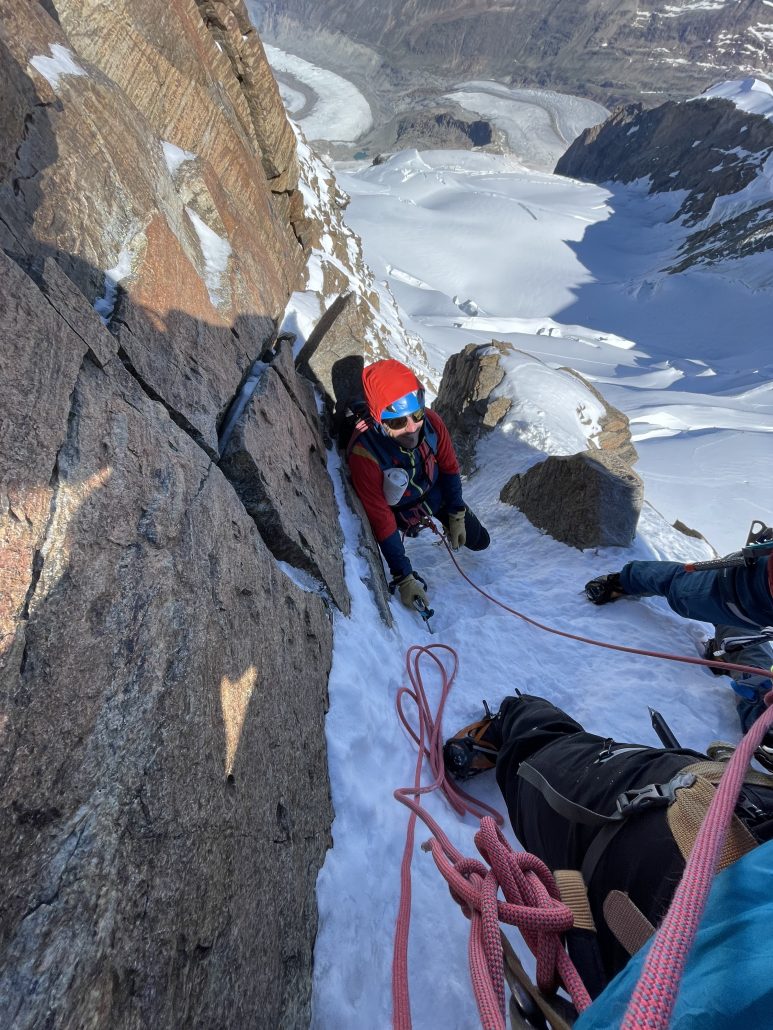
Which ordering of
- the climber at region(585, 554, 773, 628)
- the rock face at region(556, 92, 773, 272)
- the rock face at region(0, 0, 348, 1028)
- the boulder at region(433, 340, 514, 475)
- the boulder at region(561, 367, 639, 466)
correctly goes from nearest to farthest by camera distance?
the rock face at region(0, 0, 348, 1028)
the climber at region(585, 554, 773, 628)
the boulder at region(433, 340, 514, 475)
the boulder at region(561, 367, 639, 466)
the rock face at region(556, 92, 773, 272)

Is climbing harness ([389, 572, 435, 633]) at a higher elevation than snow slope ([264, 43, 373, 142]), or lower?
lower

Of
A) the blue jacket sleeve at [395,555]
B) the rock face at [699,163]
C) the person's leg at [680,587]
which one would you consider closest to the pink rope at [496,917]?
the person's leg at [680,587]

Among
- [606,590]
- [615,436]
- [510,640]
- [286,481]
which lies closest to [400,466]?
[286,481]

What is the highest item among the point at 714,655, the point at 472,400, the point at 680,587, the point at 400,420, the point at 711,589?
the point at 400,420

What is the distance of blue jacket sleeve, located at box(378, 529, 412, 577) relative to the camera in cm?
387

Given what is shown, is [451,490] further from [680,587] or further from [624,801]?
[624,801]

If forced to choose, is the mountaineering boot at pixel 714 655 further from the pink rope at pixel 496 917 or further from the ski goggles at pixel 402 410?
the ski goggles at pixel 402 410

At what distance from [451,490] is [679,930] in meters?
3.78

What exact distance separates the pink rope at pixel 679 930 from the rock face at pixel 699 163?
4186 centimetres

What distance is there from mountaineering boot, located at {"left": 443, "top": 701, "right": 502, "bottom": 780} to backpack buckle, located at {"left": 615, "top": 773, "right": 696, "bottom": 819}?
3.80 ft

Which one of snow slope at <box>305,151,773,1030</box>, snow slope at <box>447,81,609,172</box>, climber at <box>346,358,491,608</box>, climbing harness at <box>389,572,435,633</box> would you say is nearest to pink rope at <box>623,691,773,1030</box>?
snow slope at <box>305,151,773,1030</box>

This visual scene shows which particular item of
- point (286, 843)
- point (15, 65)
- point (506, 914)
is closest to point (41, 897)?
point (286, 843)

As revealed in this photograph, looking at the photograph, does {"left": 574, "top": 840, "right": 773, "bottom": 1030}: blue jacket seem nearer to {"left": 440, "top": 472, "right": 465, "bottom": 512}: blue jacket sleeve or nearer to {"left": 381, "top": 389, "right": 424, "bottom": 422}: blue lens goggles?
{"left": 381, "top": 389, "right": 424, "bottom": 422}: blue lens goggles

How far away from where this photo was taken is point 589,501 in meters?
4.55
